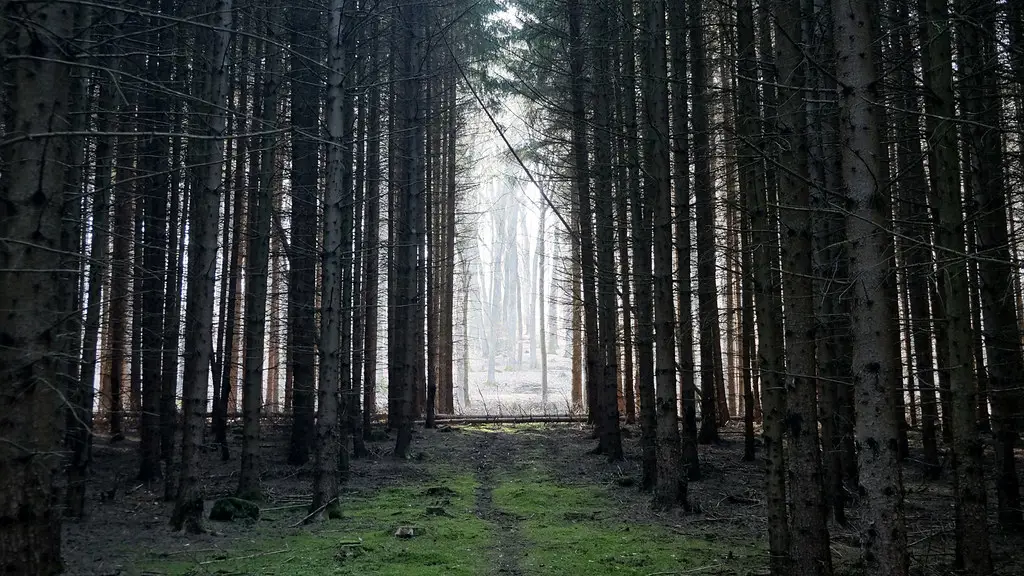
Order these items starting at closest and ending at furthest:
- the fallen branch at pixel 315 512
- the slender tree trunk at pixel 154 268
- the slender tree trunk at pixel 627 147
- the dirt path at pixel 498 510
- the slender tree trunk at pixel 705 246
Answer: the dirt path at pixel 498 510 → the fallen branch at pixel 315 512 → the slender tree trunk at pixel 627 147 → the slender tree trunk at pixel 154 268 → the slender tree trunk at pixel 705 246

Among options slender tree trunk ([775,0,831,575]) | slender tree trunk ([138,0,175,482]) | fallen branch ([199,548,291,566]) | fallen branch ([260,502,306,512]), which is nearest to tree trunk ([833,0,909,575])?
slender tree trunk ([775,0,831,575])

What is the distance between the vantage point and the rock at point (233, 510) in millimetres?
9609

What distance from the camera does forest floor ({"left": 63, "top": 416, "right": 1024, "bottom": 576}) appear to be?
7.23 m

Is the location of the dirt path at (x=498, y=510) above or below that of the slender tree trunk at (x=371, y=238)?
below

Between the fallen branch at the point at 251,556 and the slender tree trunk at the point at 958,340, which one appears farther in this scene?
the fallen branch at the point at 251,556

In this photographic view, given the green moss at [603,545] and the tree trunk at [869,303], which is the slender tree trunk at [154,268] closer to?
the green moss at [603,545]

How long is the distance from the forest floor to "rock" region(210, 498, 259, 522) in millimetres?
205

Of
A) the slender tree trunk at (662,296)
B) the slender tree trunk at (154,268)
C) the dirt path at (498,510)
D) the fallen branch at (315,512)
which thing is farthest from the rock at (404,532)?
the slender tree trunk at (154,268)

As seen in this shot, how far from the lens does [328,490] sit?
9.88m

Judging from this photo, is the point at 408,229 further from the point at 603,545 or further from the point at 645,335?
the point at 603,545

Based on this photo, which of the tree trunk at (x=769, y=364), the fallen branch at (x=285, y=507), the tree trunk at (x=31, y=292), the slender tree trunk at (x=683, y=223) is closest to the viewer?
the tree trunk at (x=31, y=292)

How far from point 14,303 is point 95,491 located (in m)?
9.14

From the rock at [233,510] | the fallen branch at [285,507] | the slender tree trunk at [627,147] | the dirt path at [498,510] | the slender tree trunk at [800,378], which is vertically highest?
the slender tree trunk at [627,147]

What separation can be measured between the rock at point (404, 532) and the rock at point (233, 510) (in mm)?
2493
